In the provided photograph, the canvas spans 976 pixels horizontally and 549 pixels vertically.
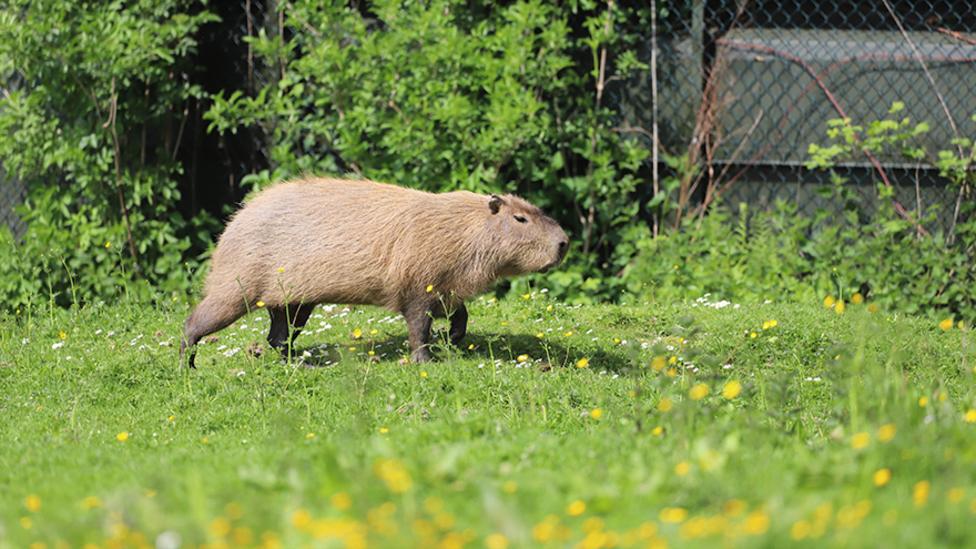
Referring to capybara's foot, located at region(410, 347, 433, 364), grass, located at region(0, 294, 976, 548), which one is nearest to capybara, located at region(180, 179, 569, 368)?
capybara's foot, located at region(410, 347, 433, 364)

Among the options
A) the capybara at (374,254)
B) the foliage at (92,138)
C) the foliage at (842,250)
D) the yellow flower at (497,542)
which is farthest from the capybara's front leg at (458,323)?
the yellow flower at (497,542)

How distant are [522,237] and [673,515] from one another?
13.2 ft

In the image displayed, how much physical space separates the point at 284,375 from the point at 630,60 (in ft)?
13.1

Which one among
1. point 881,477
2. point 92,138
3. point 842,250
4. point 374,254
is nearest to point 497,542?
point 881,477

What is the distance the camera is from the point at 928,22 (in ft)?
30.1

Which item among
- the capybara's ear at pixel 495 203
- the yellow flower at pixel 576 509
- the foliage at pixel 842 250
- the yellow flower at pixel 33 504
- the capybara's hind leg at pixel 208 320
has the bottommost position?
the foliage at pixel 842 250

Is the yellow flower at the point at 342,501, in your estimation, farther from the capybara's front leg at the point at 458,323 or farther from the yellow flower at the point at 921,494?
the capybara's front leg at the point at 458,323

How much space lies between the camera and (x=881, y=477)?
3.37 m

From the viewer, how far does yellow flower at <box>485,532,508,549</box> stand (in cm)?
298

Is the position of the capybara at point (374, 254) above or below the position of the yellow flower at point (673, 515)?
below

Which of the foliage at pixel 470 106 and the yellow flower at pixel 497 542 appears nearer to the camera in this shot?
the yellow flower at pixel 497 542

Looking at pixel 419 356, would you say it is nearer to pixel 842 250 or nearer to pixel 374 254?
pixel 374 254

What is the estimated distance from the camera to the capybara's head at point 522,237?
710cm

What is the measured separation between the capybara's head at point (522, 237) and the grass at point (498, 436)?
48 centimetres
